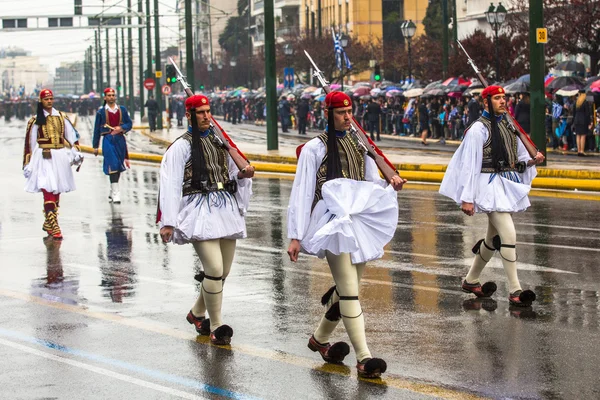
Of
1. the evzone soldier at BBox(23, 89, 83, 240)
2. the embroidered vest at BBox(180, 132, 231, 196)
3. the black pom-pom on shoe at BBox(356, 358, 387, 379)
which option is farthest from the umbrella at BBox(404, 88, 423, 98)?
the black pom-pom on shoe at BBox(356, 358, 387, 379)

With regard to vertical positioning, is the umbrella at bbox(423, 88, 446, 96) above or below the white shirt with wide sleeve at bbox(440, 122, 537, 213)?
above

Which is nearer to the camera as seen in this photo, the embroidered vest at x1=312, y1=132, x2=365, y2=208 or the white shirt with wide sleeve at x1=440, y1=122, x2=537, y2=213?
the embroidered vest at x1=312, y1=132, x2=365, y2=208

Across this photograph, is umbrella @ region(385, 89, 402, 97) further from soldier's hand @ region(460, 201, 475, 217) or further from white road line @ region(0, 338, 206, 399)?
white road line @ region(0, 338, 206, 399)

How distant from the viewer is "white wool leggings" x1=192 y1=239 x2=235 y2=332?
8758 millimetres

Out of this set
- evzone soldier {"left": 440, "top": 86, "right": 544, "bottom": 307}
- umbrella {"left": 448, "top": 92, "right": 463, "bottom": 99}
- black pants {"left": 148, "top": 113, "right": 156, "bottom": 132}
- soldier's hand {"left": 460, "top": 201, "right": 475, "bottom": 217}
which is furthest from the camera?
black pants {"left": 148, "top": 113, "right": 156, "bottom": 132}

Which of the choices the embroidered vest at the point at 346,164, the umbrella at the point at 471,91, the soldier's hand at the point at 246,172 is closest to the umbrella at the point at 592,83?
the umbrella at the point at 471,91

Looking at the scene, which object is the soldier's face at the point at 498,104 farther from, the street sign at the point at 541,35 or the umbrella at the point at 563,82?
the umbrella at the point at 563,82

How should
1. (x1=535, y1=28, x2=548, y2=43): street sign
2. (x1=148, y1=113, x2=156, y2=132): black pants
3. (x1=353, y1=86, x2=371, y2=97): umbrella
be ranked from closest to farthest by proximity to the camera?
(x1=535, y1=28, x2=548, y2=43): street sign
(x1=353, y1=86, x2=371, y2=97): umbrella
(x1=148, y1=113, x2=156, y2=132): black pants

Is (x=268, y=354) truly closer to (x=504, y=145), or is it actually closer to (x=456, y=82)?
(x=504, y=145)

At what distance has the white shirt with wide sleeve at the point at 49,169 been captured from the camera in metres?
15.9

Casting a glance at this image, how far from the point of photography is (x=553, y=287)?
11.0 m

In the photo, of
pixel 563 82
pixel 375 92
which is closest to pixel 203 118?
pixel 563 82

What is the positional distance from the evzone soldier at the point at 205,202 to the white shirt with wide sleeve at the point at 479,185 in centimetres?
227

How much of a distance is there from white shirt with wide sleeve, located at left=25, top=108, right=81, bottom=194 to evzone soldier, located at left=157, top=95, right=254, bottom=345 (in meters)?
7.37
